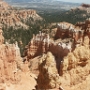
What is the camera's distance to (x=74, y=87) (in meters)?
9.06

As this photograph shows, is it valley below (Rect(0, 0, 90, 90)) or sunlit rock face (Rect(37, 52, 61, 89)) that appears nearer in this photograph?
sunlit rock face (Rect(37, 52, 61, 89))

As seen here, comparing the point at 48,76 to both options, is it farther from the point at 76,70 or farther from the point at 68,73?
the point at 76,70

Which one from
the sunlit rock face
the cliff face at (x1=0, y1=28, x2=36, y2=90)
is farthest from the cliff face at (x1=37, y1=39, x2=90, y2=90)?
the cliff face at (x1=0, y1=28, x2=36, y2=90)

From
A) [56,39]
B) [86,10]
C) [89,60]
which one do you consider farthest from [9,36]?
[86,10]

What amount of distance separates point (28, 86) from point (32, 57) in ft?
42.5

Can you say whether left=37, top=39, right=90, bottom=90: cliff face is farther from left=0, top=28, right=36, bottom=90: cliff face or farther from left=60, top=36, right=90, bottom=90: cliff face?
left=0, top=28, right=36, bottom=90: cliff face

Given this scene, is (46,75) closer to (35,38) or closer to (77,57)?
(77,57)

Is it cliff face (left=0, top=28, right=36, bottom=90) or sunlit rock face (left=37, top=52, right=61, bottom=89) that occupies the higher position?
sunlit rock face (left=37, top=52, right=61, bottom=89)

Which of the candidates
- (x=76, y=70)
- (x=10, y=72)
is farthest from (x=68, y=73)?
(x=10, y=72)

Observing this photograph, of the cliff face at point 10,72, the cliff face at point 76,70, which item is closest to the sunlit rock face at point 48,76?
the cliff face at point 76,70

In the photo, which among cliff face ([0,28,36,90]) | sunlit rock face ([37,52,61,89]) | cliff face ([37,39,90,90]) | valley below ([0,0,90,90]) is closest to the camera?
sunlit rock face ([37,52,61,89])

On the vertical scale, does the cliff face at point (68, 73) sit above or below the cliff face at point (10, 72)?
above

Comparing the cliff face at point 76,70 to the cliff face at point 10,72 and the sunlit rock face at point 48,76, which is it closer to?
the sunlit rock face at point 48,76

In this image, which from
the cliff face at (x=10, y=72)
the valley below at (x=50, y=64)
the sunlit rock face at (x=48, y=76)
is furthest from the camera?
the cliff face at (x=10, y=72)
